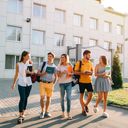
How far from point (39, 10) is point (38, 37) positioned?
2.69m

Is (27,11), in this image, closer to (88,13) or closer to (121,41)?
(88,13)

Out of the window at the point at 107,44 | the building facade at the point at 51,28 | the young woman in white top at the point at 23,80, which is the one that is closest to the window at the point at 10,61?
the building facade at the point at 51,28

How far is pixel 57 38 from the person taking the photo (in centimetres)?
3000

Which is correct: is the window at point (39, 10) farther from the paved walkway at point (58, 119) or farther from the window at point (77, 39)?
the paved walkway at point (58, 119)

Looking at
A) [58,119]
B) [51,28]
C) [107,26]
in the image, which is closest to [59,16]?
[51,28]

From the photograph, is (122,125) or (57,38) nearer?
(122,125)

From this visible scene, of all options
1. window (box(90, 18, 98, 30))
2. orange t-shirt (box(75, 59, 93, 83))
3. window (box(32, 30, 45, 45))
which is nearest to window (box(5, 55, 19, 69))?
window (box(32, 30, 45, 45))

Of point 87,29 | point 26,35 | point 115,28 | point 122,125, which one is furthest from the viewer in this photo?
point 115,28

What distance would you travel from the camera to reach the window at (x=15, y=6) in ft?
86.1

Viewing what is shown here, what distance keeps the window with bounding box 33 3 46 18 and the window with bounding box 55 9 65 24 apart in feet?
5.30

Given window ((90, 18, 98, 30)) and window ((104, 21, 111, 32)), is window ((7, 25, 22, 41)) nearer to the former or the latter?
Result: window ((90, 18, 98, 30))

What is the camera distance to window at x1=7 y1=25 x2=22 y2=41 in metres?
26.1

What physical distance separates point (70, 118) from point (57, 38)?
2263 centimetres

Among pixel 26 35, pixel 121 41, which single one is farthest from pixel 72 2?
pixel 121 41
